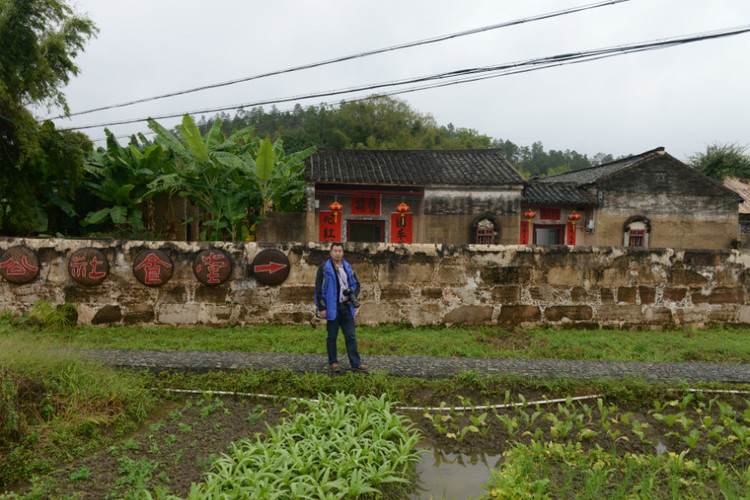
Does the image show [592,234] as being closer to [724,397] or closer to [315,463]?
[724,397]

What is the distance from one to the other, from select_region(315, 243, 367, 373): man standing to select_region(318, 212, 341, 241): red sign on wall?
10232 mm

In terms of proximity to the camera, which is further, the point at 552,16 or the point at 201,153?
the point at 201,153

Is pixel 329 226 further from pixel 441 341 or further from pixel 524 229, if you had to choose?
pixel 441 341

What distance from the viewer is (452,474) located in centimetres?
349

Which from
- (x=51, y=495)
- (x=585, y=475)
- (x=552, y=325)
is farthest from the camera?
(x=552, y=325)

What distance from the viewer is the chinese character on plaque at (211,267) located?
7551 millimetres

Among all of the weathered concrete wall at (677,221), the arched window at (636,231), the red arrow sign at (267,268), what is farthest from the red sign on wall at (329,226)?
the arched window at (636,231)

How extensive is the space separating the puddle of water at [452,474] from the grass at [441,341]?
8.39ft

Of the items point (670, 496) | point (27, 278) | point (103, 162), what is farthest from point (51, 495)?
point (103, 162)

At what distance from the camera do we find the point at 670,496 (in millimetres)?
3127

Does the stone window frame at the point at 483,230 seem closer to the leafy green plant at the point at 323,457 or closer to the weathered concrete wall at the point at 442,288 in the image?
the weathered concrete wall at the point at 442,288

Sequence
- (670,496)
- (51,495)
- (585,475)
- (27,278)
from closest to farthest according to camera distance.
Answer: (51,495), (670,496), (585,475), (27,278)

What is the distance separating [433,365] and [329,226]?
10583 mm

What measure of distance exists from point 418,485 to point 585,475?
3.91 feet
